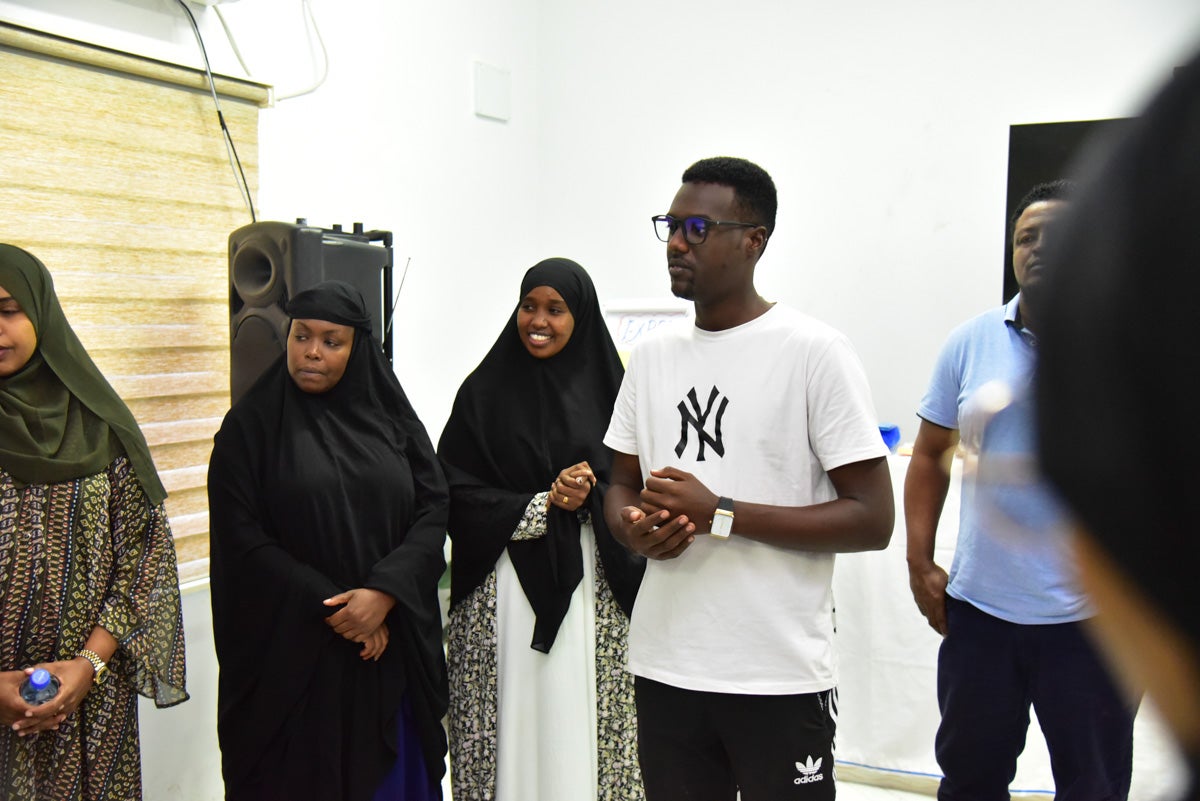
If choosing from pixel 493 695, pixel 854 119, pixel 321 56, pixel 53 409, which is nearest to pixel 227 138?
pixel 321 56

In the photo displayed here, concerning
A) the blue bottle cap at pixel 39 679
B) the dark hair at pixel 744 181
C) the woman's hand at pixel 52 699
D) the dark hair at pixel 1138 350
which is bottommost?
the woman's hand at pixel 52 699

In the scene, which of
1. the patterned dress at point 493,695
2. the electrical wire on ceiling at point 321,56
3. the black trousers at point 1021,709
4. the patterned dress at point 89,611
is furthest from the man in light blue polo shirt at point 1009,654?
the electrical wire on ceiling at point 321,56

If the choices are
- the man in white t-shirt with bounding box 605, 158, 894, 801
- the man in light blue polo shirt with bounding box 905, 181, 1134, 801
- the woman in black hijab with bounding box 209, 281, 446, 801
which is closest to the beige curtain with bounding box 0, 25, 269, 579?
the woman in black hijab with bounding box 209, 281, 446, 801

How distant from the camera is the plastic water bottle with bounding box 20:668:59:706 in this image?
5.97 ft

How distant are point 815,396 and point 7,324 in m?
1.58

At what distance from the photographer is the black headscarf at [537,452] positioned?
7.47 ft

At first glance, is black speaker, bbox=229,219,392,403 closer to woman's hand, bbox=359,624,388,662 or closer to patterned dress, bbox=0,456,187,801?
patterned dress, bbox=0,456,187,801

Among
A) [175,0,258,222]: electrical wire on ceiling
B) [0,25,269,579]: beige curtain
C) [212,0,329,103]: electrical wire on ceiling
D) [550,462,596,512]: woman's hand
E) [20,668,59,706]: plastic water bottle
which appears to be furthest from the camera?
[212,0,329,103]: electrical wire on ceiling

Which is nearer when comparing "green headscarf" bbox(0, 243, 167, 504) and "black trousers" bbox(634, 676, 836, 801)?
"black trousers" bbox(634, 676, 836, 801)

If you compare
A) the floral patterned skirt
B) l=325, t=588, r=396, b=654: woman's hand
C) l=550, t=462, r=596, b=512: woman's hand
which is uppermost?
l=550, t=462, r=596, b=512: woman's hand

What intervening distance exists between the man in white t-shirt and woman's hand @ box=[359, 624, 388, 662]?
2.27ft

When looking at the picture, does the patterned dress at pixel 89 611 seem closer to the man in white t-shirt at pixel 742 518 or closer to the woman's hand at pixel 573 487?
the woman's hand at pixel 573 487

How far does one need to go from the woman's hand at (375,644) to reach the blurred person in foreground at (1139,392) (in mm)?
1895

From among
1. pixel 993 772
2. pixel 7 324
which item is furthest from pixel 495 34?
pixel 993 772
